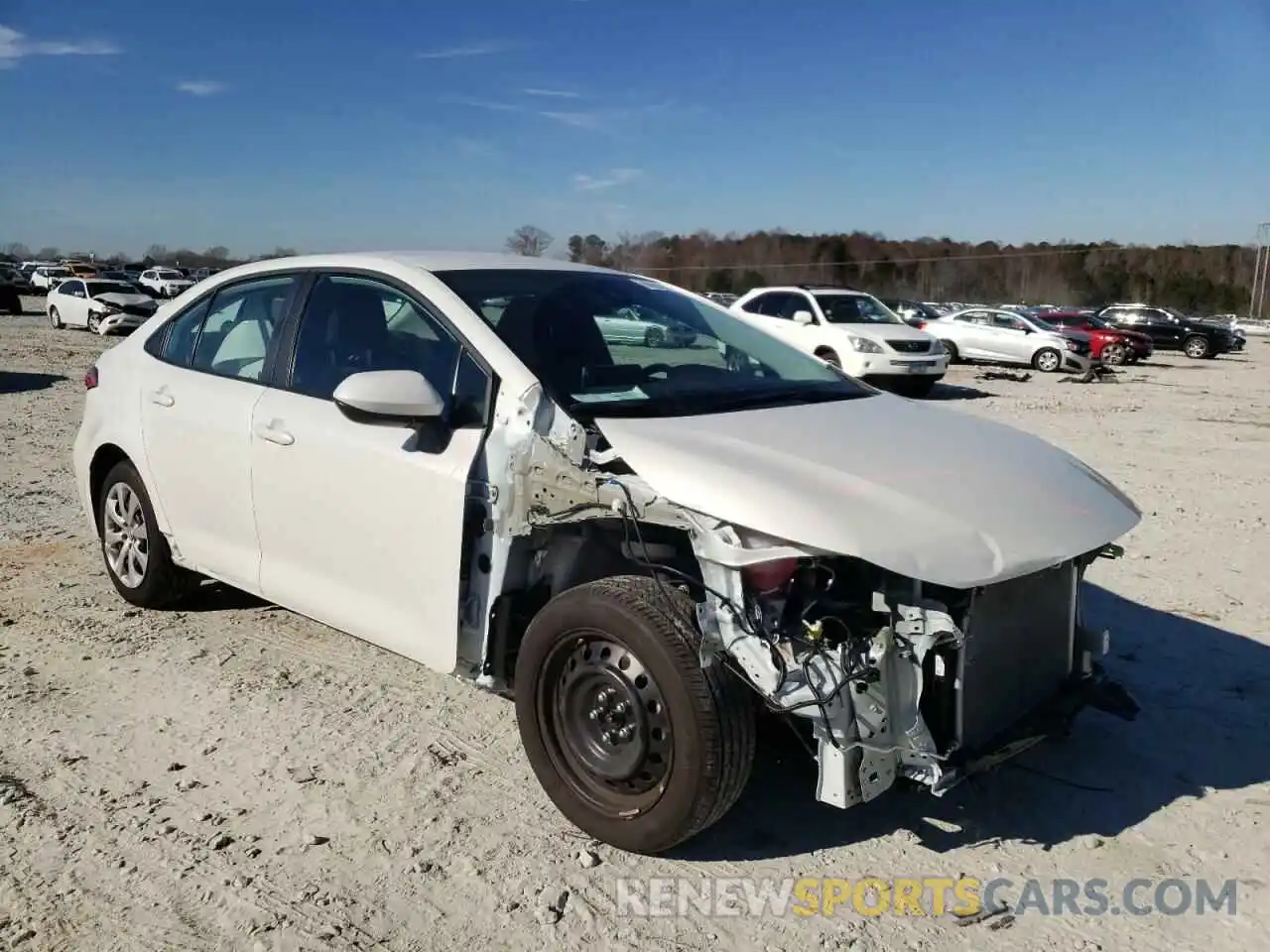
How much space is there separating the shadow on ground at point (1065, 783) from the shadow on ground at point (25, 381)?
45.5ft

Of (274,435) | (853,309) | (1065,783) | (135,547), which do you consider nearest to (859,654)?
(1065,783)

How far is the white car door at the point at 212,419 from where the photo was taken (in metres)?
4.27

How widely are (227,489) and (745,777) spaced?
2.51 metres

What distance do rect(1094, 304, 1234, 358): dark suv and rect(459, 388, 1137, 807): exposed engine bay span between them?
30.9m

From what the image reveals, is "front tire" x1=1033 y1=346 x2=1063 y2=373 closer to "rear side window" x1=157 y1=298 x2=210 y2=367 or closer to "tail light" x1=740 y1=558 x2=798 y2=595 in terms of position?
"rear side window" x1=157 y1=298 x2=210 y2=367

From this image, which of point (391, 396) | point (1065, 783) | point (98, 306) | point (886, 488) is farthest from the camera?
point (98, 306)

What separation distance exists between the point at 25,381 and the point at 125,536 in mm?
12198

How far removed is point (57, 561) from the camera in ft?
19.6

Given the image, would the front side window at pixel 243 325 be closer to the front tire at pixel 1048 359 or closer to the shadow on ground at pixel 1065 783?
the shadow on ground at pixel 1065 783

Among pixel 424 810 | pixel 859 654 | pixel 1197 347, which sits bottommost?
pixel 424 810

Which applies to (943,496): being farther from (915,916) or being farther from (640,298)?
(640,298)

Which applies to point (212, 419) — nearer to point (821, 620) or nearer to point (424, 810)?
point (424, 810)

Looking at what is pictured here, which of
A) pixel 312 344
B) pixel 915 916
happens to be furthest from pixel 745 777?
pixel 312 344

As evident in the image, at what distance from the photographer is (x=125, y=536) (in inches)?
202
